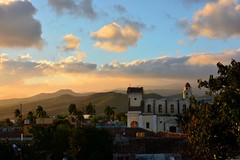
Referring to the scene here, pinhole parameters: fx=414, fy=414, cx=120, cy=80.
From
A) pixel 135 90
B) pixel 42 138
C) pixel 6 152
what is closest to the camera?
pixel 6 152

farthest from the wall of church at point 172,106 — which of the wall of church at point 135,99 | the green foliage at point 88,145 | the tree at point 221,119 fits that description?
the tree at point 221,119

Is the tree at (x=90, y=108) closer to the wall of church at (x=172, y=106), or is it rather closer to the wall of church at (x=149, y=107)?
the wall of church at (x=149, y=107)

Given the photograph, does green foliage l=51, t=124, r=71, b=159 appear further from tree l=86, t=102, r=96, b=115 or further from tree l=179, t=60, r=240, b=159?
tree l=86, t=102, r=96, b=115

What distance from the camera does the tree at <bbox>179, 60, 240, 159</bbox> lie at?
15.6 m

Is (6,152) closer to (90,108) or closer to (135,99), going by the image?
(135,99)

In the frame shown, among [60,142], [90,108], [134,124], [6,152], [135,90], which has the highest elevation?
[135,90]

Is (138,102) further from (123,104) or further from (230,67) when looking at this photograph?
→ (123,104)

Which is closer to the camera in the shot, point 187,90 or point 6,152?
point 6,152

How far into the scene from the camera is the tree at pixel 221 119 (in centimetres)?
1559

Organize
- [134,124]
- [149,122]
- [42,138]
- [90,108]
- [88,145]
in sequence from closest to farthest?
[88,145] → [42,138] → [149,122] → [134,124] → [90,108]

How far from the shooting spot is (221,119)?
16250 mm

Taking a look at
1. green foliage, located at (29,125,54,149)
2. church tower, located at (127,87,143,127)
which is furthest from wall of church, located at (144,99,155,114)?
green foliage, located at (29,125,54,149)

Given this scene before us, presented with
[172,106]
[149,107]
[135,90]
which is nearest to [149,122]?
[149,107]

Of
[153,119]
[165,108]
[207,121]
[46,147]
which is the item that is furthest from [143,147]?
[165,108]
